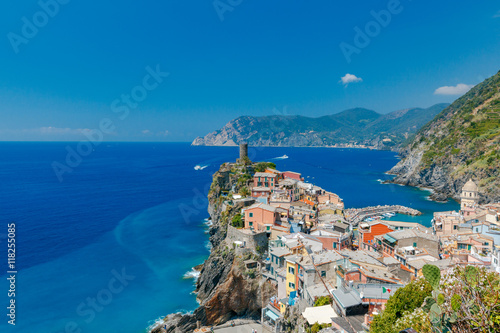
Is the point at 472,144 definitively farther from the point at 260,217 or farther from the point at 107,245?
the point at 107,245

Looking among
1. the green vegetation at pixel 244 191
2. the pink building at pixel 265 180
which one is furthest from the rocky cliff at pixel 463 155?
the green vegetation at pixel 244 191

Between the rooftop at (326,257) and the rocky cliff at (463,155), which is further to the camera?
the rocky cliff at (463,155)

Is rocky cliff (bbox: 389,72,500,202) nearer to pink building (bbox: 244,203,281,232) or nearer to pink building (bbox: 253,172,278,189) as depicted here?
pink building (bbox: 253,172,278,189)

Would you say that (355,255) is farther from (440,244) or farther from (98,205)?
(98,205)

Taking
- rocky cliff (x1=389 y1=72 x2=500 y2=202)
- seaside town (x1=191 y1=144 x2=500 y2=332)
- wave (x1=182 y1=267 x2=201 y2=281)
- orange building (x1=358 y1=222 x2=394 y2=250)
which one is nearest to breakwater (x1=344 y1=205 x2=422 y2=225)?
seaside town (x1=191 y1=144 x2=500 y2=332)

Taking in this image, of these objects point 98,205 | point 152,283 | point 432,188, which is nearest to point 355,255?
point 152,283

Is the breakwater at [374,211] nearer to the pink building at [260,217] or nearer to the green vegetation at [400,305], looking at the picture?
the pink building at [260,217]
